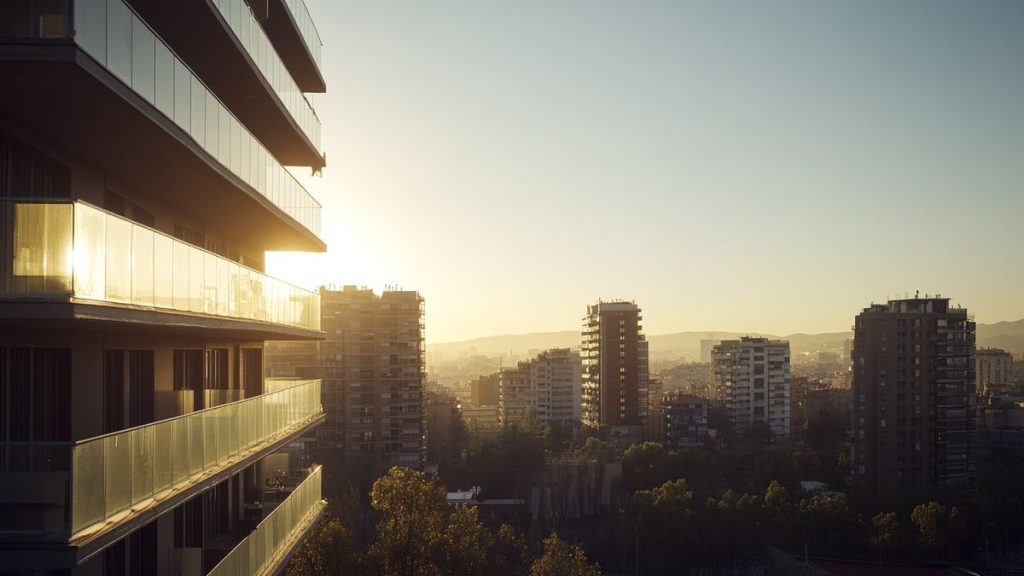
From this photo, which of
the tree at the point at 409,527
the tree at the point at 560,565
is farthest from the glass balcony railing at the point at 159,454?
the tree at the point at 560,565

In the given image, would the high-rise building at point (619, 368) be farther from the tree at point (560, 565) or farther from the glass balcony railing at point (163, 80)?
the glass balcony railing at point (163, 80)

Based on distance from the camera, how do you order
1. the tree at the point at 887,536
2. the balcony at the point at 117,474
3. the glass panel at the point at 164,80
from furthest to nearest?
the tree at the point at 887,536
the glass panel at the point at 164,80
the balcony at the point at 117,474

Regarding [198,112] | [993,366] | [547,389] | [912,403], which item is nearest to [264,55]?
[198,112]

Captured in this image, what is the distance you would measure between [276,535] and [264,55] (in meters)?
7.75

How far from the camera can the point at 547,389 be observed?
140750 millimetres

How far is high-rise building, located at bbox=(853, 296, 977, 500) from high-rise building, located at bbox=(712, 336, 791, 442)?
47.8m

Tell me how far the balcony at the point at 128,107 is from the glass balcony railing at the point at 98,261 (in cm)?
102

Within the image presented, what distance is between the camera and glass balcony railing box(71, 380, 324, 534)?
7.48 metres

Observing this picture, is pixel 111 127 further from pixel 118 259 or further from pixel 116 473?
pixel 116 473

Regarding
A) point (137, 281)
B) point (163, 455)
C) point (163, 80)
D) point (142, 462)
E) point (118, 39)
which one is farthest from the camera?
point (163, 455)

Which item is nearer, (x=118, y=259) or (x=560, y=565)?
(x=118, y=259)

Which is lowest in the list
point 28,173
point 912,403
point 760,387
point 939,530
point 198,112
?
point 939,530

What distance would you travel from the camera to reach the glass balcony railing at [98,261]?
7250 mm

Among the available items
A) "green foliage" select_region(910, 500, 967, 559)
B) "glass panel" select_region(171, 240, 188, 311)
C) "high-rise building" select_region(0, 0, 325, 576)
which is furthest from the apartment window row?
"green foliage" select_region(910, 500, 967, 559)
